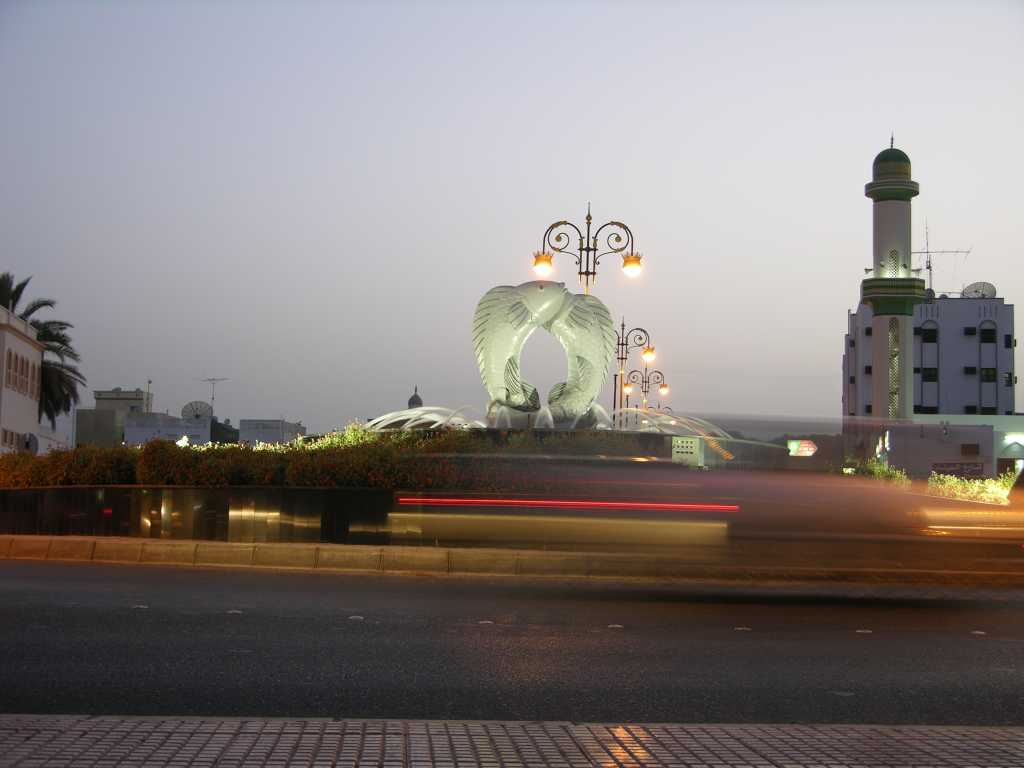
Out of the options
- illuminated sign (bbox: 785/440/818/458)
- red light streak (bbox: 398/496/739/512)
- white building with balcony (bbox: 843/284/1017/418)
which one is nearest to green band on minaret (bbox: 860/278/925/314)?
white building with balcony (bbox: 843/284/1017/418)

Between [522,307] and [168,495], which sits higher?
[522,307]

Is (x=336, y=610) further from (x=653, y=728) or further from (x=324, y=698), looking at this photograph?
(x=653, y=728)

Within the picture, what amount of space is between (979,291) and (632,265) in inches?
2932

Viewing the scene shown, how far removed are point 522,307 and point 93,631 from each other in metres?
24.6

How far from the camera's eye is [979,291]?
3797 inches

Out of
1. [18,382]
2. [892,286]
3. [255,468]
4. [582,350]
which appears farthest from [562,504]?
[892,286]

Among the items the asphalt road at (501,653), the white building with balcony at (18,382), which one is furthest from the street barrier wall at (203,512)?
the white building with balcony at (18,382)

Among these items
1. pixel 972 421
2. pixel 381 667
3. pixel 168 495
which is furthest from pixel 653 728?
pixel 972 421

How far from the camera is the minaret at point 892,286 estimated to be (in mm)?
76875

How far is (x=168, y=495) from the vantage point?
19719 mm

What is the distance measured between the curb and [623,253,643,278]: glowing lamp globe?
1414 cm

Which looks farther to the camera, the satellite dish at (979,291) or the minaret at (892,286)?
the satellite dish at (979,291)

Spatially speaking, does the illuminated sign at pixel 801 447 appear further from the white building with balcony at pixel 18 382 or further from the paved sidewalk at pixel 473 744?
the white building with balcony at pixel 18 382

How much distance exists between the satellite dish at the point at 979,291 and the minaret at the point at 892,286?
66.3 ft
